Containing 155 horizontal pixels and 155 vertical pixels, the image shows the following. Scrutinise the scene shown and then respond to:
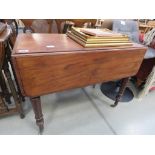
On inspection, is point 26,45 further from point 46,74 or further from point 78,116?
point 78,116

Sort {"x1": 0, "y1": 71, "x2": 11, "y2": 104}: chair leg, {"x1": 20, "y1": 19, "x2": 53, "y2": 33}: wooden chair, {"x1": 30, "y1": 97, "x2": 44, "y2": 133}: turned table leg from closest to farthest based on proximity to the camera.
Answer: {"x1": 30, "y1": 97, "x2": 44, "y2": 133}: turned table leg
{"x1": 0, "y1": 71, "x2": 11, "y2": 104}: chair leg
{"x1": 20, "y1": 19, "x2": 53, "y2": 33}: wooden chair

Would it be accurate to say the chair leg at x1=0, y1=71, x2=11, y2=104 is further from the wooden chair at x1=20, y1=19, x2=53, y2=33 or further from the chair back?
the chair back

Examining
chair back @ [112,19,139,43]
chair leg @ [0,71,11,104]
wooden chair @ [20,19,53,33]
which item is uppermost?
chair back @ [112,19,139,43]

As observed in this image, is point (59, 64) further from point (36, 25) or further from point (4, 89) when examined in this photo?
point (36, 25)

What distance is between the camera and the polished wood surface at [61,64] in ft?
3.21

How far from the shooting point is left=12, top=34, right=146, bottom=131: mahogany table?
3.22 ft

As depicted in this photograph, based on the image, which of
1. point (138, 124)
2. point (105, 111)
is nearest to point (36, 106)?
point (105, 111)

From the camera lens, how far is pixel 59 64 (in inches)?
41.6

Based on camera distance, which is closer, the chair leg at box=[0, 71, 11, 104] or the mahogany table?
the mahogany table

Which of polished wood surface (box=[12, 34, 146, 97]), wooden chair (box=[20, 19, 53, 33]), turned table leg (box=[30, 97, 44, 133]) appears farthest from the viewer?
wooden chair (box=[20, 19, 53, 33])

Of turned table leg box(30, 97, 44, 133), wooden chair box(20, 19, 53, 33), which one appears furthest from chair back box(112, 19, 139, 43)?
turned table leg box(30, 97, 44, 133)

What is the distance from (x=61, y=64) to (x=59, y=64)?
0.05 feet

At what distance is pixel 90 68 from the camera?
3.88ft

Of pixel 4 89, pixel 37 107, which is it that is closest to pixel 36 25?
pixel 4 89
